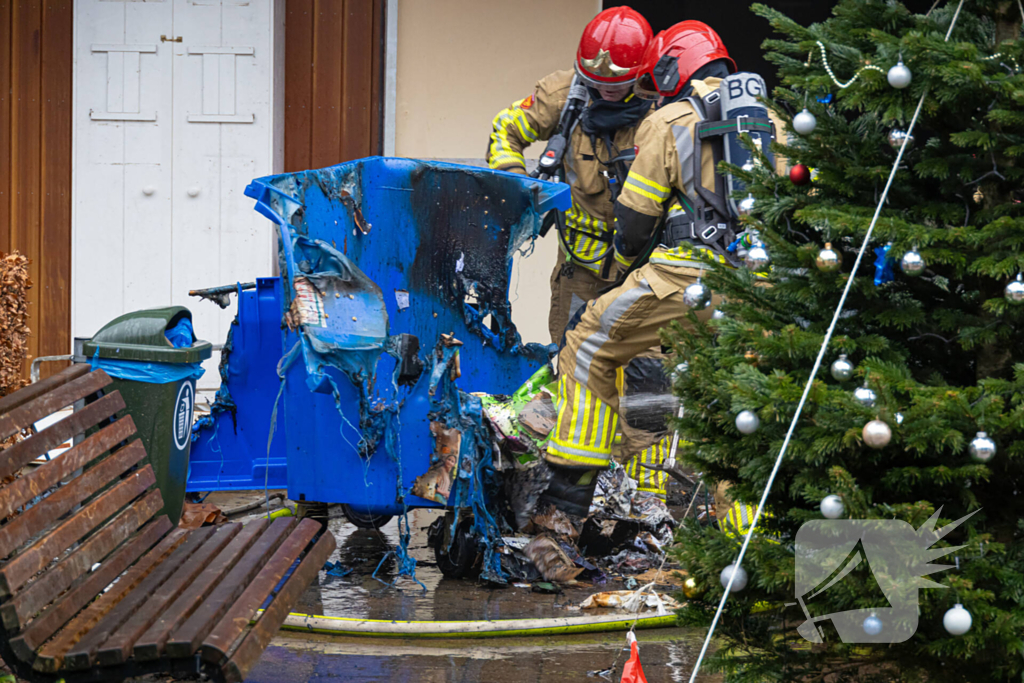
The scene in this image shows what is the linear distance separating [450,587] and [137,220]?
12.4 ft

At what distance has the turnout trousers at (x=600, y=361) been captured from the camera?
3727 mm

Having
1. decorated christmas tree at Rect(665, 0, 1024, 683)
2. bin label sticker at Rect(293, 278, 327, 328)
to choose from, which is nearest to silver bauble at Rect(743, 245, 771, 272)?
decorated christmas tree at Rect(665, 0, 1024, 683)

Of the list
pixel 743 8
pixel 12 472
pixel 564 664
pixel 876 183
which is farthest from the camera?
pixel 743 8

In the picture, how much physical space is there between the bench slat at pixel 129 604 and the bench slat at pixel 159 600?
16 mm

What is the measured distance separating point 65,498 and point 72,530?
0.09m

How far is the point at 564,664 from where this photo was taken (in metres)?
3.19

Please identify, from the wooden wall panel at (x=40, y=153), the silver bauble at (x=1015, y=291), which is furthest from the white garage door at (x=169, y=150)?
the silver bauble at (x=1015, y=291)

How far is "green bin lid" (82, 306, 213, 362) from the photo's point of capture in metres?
3.70

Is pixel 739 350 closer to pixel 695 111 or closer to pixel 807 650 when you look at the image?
pixel 807 650

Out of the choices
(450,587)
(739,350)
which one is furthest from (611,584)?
(739,350)

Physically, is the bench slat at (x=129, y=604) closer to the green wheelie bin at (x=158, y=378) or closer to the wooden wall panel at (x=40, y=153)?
the green wheelie bin at (x=158, y=378)

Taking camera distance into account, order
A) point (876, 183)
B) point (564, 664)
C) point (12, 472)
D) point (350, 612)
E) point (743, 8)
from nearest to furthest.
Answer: point (876, 183) → point (12, 472) → point (564, 664) → point (350, 612) → point (743, 8)

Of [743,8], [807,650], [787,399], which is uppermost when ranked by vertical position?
[743,8]

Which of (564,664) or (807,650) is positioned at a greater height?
(807,650)
